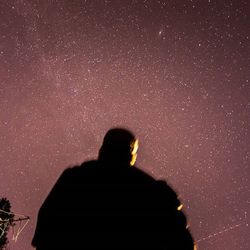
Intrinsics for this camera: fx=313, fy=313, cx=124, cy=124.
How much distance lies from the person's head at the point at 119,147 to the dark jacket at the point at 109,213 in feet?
0.12

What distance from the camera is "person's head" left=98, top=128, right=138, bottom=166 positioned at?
1.36 m

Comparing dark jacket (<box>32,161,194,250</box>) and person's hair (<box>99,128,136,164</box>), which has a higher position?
person's hair (<box>99,128,136,164</box>)

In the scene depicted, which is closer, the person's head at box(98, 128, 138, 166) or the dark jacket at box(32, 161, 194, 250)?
the dark jacket at box(32, 161, 194, 250)

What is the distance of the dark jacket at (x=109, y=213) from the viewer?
1144 mm

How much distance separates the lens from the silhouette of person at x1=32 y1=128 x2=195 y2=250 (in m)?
1.15

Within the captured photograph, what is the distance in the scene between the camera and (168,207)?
1216 mm

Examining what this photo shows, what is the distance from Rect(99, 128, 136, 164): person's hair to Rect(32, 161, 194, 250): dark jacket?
4 centimetres

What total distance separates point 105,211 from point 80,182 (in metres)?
0.17

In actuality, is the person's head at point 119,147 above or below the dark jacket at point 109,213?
above

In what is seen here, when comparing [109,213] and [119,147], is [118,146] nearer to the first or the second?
[119,147]

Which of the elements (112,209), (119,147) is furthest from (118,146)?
(112,209)

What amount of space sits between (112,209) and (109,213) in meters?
0.02

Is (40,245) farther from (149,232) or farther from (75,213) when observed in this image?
(149,232)

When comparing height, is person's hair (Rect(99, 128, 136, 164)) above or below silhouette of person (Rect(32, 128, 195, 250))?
above
